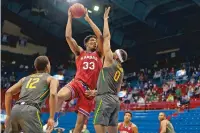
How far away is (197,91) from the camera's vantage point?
44.5 feet

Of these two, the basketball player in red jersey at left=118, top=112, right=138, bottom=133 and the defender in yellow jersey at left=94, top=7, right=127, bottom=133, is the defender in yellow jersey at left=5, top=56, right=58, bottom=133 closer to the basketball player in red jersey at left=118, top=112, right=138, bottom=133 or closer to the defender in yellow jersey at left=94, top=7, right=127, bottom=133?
the defender in yellow jersey at left=94, top=7, right=127, bottom=133

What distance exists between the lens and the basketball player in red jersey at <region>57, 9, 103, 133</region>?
511 cm

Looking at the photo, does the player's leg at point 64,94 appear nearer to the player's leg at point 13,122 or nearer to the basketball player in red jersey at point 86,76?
the basketball player in red jersey at point 86,76

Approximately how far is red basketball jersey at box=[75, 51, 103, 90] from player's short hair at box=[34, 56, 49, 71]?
124cm

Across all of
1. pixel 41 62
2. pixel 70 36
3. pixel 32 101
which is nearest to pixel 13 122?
pixel 32 101

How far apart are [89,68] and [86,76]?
0.14m

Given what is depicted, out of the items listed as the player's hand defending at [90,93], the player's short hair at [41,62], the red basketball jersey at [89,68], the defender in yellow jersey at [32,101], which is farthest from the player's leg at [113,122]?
the player's short hair at [41,62]

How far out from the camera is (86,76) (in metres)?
5.26

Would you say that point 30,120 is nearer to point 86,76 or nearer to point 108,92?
point 108,92

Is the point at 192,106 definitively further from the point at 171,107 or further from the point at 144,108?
the point at 144,108

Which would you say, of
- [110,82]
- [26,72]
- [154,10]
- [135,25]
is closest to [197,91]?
[154,10]

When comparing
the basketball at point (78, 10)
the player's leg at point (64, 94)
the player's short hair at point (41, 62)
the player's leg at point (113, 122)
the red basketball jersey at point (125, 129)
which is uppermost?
the basketball at point (78, 10)

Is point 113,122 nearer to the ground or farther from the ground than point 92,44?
nearer to the ground

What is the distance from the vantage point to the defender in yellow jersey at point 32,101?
12.3ft
